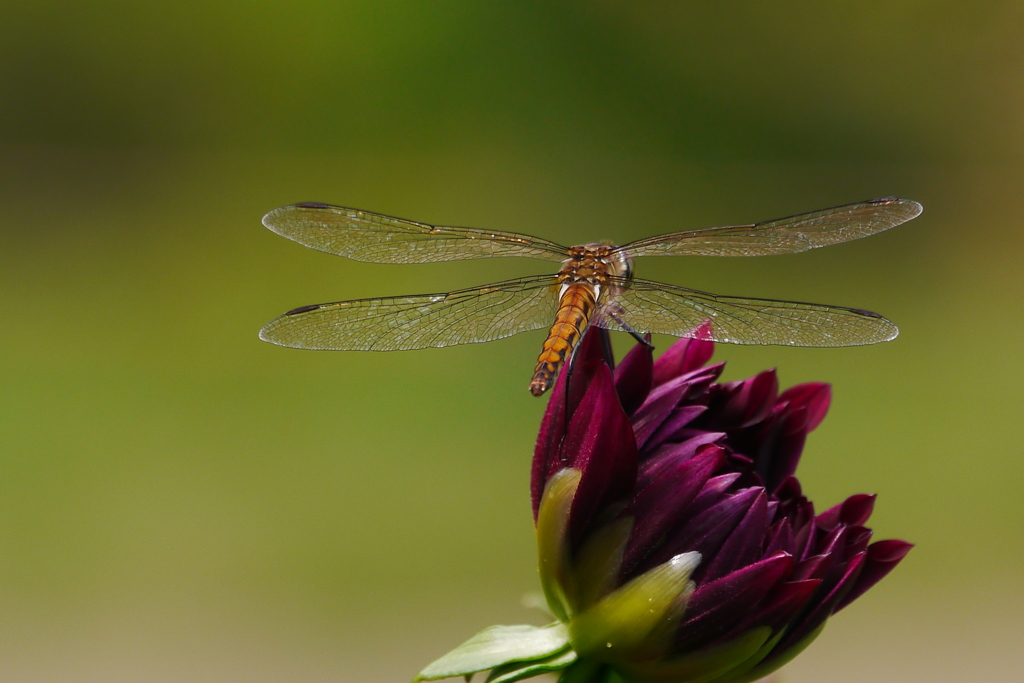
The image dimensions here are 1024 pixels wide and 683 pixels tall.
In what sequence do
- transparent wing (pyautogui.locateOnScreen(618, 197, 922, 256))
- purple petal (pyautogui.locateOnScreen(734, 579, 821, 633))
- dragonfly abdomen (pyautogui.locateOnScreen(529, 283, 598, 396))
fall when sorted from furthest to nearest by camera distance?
transparent wing (pyautogui.locateOnScreen(618, 197, 922, 256))
dragonfly abdomen (pyautogui.locateOnScreen(529, 283, 598, 396))
purple petal (pyautogui.locateOnScreen(734, 579, 821, 633))

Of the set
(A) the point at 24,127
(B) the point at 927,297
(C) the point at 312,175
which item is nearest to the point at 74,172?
(A) the point at 24,127

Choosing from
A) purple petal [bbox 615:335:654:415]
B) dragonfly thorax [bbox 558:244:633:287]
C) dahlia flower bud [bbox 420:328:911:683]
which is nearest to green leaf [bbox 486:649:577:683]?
dahlia flower bud [bbox 420:328:911:683]

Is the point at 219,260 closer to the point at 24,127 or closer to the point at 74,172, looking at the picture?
the point at 74,172

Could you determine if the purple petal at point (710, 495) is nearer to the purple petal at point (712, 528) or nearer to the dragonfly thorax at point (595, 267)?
the purple petal at point (712, 528)

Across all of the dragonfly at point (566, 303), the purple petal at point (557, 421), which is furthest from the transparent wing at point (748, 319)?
the purple petal at point (557, 421)

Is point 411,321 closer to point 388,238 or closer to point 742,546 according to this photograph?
point 388,238

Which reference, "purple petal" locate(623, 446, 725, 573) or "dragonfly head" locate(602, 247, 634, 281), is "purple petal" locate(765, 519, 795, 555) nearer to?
"purple petal" locate(623, 446, 725, 573)
